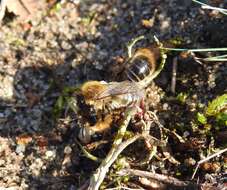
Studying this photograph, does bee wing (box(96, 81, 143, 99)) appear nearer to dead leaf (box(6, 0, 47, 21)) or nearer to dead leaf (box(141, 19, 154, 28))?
dead leaf (box(141, 19, 154, 28))

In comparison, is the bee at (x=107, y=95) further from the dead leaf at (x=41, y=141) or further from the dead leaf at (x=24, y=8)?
the dead leaf at (x=24, y=8)

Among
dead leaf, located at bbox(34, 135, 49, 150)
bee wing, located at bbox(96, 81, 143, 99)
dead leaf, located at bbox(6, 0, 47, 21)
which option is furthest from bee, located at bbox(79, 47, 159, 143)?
dead leaf, located at bbox(6, 0, 47, 21)

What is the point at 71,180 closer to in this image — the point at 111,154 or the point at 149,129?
the point at 111,154

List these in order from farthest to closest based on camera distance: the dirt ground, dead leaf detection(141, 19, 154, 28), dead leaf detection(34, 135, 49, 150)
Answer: dead leaf detection(141, 19, 154, 28)
dead leaf detection(34, 135, 49, 150)
the dirt ground

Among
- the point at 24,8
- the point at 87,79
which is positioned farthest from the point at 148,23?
the point at 24,8

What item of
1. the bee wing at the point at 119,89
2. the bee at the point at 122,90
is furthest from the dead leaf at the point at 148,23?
the bee wing at the point at 119,89

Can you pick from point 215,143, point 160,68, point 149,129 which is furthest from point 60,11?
point 215,143

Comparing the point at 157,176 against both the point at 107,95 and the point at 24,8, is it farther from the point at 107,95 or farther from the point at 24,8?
the point at 24,8
